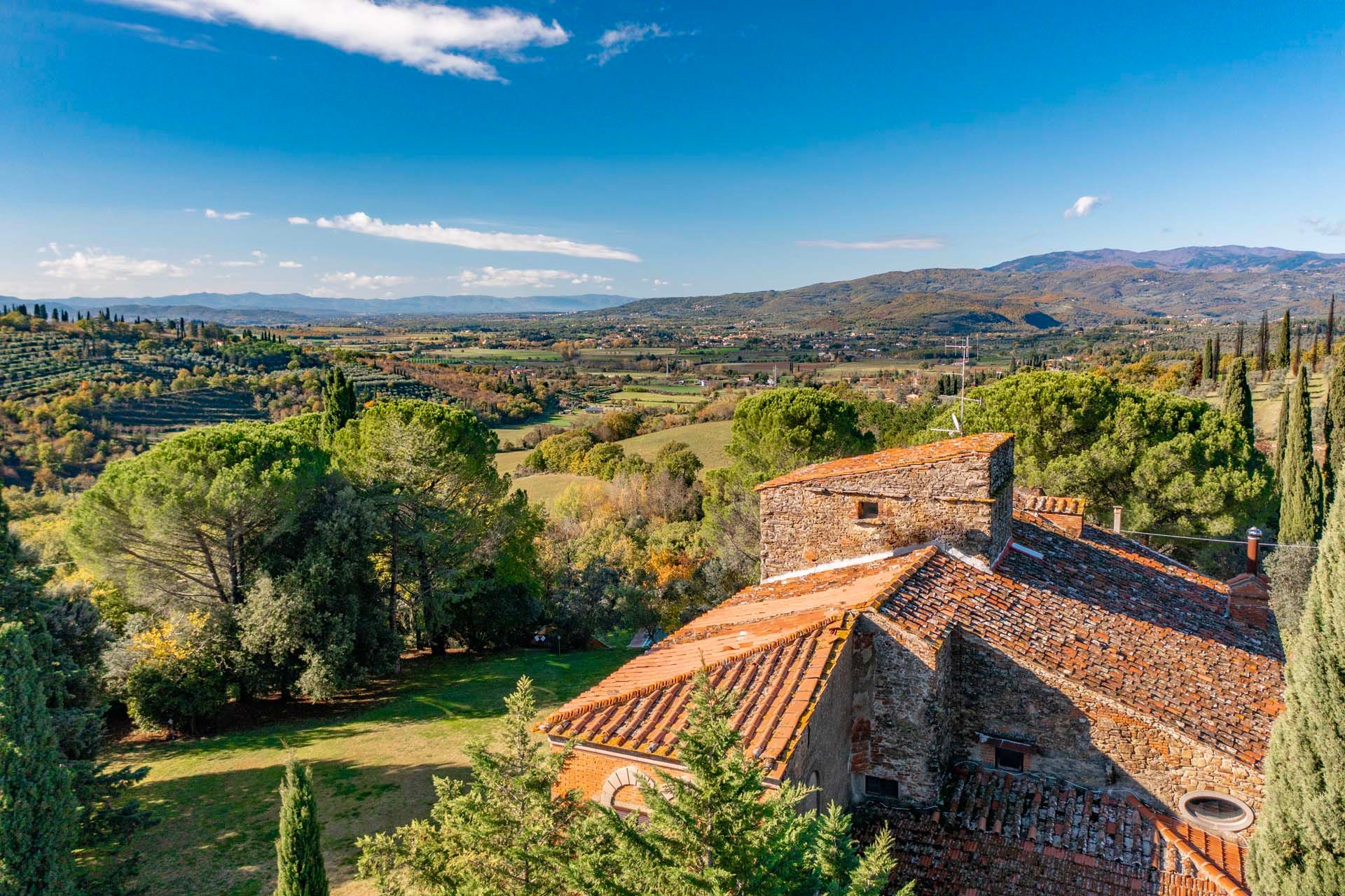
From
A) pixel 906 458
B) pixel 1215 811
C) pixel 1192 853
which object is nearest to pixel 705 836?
pixel 1192 853

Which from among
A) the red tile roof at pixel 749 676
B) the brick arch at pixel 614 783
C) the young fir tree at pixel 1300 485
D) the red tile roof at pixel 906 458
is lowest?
the young fir tree at pixel 1300 485

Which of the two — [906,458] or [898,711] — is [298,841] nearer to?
[898,711]

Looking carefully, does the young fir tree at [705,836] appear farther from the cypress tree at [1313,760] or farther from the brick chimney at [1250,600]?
the brick chimney at [1250,600]

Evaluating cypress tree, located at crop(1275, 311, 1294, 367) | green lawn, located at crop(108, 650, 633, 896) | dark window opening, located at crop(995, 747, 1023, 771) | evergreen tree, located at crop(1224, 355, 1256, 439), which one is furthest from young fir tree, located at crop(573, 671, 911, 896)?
cypress tree, located at crop(1275, 311, 1294, 367)

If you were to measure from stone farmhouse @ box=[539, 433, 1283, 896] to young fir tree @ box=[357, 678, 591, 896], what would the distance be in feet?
2.88

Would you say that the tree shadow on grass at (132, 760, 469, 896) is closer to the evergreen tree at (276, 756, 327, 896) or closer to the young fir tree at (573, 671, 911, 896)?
the evergreen tree at (276, 756, 327, 896)

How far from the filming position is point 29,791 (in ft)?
22.9

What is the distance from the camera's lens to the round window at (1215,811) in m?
7.64

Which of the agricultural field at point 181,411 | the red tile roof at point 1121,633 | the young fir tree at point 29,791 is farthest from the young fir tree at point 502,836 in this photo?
the agricultural field at point 181,411

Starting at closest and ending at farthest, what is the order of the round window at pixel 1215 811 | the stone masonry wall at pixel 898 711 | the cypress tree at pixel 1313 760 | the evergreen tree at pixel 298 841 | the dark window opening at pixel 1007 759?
the cypress tree at pixel 1313 760 < the evergreen tree at pixel 298 841 < the round window at pixel 1215 811 < the stone masonry wall at pixel 898 711 < the dark window opening at pixel 1007 759

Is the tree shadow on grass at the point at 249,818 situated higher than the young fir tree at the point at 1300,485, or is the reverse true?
the young fir tree at the point at 1300,485

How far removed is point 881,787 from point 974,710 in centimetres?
159

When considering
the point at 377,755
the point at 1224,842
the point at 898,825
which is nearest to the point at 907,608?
the point at 898,825

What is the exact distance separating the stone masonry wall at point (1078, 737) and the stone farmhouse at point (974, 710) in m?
0.02
